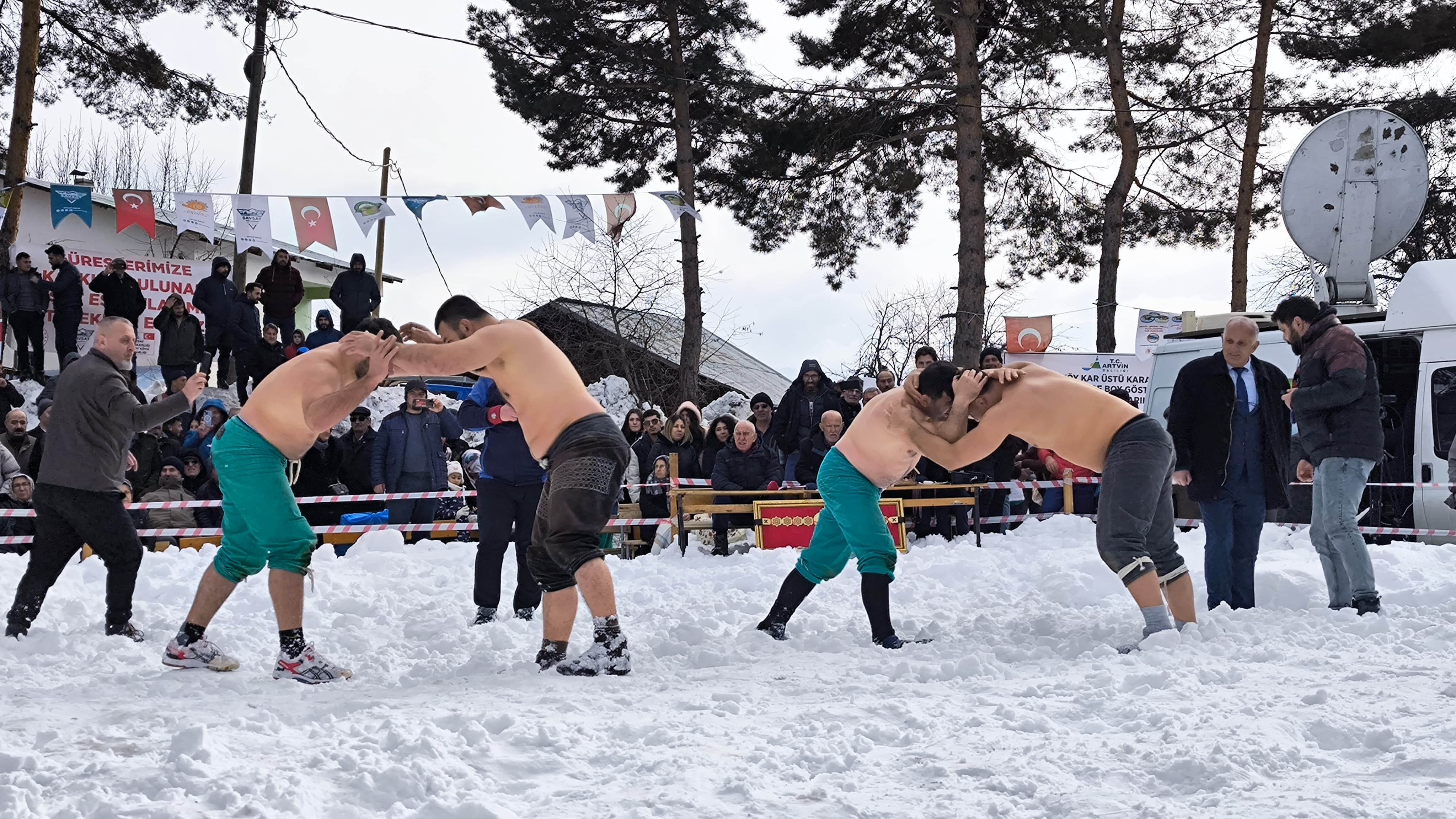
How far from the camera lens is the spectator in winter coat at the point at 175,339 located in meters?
15.0

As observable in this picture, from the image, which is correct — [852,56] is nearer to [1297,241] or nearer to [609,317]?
[1297,241]

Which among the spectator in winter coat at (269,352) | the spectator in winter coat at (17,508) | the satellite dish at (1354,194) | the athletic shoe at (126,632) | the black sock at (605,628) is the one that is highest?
the satellite dish at (1354,194)

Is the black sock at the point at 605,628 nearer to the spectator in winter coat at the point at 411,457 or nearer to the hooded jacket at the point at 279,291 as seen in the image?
the spectator in winter coat at the point at 411,457

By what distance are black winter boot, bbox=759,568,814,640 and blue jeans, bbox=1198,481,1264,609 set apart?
2.25 metres

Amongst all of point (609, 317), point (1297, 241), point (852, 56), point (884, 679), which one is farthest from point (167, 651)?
point (609, 317)

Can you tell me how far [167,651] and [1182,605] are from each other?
4.60m

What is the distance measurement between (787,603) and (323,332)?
396 inches

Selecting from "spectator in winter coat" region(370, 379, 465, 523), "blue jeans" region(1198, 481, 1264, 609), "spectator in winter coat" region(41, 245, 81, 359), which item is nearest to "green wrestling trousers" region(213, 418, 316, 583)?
"blue jeans" region(1198, 481, 1264, 609)

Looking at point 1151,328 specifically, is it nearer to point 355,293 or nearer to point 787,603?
point 355,293

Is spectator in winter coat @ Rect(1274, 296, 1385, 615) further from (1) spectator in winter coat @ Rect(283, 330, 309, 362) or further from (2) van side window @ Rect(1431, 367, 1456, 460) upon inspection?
(1) spectator in winter coat @ Rect(283, 330, 309, 362)

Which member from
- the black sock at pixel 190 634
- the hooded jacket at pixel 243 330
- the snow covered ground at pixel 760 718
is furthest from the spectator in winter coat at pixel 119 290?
the black sock at pixel 190 634

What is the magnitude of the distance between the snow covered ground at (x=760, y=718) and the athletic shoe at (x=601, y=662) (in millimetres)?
113

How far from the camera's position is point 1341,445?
6773mm

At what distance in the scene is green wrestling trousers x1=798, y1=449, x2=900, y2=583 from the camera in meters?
6.23
